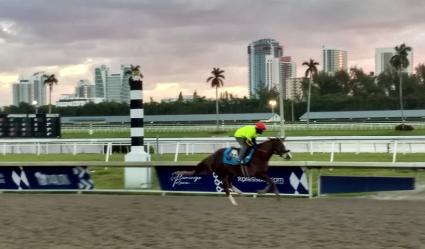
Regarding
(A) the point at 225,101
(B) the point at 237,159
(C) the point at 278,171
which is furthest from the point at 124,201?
(A) the point at 225,101

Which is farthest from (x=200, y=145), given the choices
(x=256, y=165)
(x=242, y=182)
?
(x=256, y=165)

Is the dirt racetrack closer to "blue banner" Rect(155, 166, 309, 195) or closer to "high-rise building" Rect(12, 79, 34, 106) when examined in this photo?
"blue banner" Rect(155, 166, 309, 195)

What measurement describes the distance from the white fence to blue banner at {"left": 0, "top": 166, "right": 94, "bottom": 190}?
22.3ft

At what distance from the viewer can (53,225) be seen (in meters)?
7.56

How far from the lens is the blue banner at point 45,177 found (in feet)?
39.6

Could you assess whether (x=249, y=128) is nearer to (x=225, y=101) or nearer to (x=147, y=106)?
(x=147, y=106)

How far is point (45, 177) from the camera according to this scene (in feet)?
40.2

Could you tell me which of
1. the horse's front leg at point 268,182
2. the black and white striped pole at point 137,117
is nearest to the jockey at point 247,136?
the horse's front leg at point 268,182

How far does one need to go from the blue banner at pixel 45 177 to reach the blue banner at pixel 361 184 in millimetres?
4627

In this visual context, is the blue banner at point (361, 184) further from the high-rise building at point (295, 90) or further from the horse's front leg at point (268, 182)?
the high-rise building at point (295, 90)

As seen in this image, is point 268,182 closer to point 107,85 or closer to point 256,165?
point 256,165

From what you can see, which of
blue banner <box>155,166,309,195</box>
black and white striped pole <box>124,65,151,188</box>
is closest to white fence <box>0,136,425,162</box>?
black and white striped pole <box>124,65,151,188</box>

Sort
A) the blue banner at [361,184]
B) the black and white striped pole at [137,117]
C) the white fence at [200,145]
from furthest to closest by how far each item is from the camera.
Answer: the white fence at [200,145] → the black and white striped pole at [137,117] → the blue banner at [361,184]

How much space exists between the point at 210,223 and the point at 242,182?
11.8 ft
